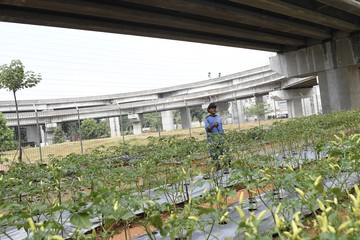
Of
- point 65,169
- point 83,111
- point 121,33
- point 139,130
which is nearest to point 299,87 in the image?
point 139,130

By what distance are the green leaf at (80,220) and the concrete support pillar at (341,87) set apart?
19984 mm

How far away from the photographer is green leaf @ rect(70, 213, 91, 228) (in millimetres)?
1635

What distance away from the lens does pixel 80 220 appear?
65.4 inches

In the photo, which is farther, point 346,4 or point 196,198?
point 346,4

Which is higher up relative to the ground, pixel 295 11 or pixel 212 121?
pixel 295 11

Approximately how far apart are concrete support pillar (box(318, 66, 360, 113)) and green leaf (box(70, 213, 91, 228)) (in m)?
20.0

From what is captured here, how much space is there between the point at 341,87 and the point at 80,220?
67.2 ft

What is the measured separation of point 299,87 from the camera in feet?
136

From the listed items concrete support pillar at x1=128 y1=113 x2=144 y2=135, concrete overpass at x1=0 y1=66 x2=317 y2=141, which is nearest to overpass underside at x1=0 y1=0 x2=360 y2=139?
concrete overpass at x1=0 y1=66 x2=317 y2=141

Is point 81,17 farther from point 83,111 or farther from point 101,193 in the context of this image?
point 83,111

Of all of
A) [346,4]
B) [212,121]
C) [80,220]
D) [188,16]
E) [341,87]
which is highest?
[188,16]

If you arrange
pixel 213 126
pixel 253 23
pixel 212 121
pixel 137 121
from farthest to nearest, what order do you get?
pixel 137 121, pixel 253 23, pixel 212 121, pixel 213 126

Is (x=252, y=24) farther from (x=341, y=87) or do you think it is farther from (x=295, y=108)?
(x=295, y=108)

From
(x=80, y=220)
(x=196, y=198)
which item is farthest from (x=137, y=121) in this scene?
(x=80, y=220)
